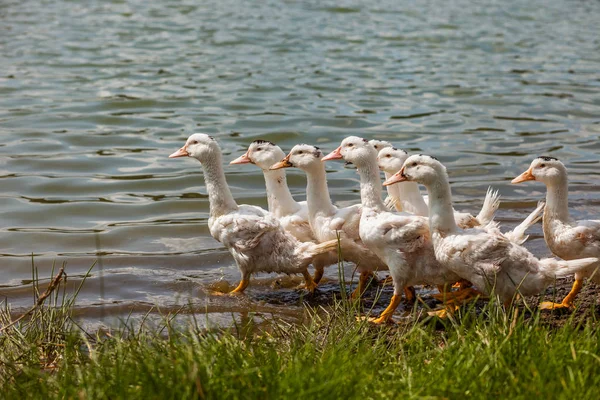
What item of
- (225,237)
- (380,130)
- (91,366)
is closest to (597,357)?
(91,366)

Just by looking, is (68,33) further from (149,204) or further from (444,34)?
(149,204)

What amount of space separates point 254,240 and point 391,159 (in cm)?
139

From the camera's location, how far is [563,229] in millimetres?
6539

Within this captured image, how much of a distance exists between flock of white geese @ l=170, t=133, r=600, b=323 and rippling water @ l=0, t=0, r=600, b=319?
0.53 metres

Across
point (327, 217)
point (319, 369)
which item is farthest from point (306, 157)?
point (319, 369)

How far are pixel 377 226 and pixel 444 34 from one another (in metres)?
→ 14.9

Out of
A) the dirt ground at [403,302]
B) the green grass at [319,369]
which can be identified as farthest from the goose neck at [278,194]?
the green grass at [319,369]

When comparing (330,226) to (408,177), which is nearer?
(408,177)

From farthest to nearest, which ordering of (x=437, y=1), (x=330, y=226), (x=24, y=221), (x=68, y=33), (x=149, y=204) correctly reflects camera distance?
(x=437, y=1) → (x=68, y=33) → (x=149, y=204) → (x=24, y=221) → (x=330, y=226)

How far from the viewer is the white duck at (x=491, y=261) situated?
5996 mm

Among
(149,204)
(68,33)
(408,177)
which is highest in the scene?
(68,33)

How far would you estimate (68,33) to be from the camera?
1920 centimetres

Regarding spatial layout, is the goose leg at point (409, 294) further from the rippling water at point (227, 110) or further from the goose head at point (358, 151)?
the goose head at point (358, 151)

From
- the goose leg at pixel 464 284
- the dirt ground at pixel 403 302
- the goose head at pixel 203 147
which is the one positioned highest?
the goose head at pixel 203 147
